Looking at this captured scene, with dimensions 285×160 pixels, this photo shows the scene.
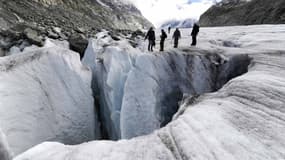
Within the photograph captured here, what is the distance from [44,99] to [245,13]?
33.4 metres

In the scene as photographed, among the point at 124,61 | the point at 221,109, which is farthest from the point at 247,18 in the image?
the point at 221,109

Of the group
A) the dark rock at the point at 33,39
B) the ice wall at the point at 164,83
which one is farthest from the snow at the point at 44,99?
the dark rock at the point at 33,39

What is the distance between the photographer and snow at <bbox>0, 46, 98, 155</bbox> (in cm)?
657

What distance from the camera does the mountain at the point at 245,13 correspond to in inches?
1056

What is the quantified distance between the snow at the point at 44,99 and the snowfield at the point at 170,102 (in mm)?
33

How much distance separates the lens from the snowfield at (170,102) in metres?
3.45

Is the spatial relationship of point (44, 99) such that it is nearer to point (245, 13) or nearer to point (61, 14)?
point (245, 13)

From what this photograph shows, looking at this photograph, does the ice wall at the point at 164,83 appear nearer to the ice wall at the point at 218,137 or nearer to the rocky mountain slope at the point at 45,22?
the ice wall at the point at 218,137

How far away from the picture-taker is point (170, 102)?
327 inches

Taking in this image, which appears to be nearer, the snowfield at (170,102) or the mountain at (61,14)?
the snowfield at (170,102)

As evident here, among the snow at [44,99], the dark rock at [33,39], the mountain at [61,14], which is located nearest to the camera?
the snow at [44,99]

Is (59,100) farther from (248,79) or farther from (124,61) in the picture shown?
(248,79)

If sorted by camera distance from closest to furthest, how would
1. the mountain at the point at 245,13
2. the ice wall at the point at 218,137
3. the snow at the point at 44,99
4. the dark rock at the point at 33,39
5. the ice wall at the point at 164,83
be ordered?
the ice wall at the point at 218,137 → the snow at the point at 44,99 → the ice wall at the point at 164,83 → the dark rock at the point at 33,39 → the mountain at the point at 245,13

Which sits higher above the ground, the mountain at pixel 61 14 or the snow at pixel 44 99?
the mountain at pixel 61 14
